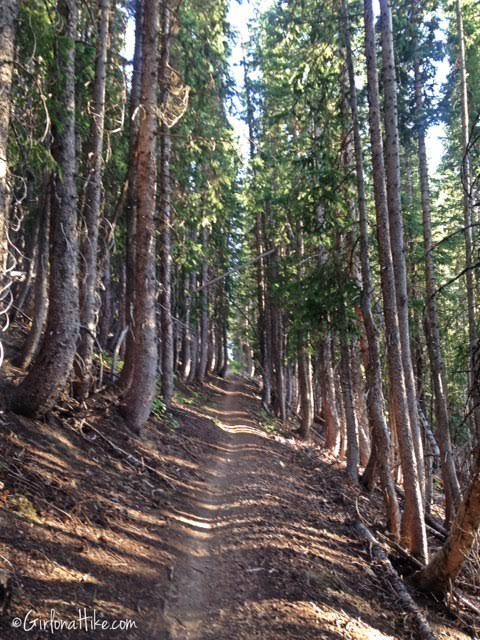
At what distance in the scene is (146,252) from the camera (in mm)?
9734

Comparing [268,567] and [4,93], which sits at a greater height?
[4,93]

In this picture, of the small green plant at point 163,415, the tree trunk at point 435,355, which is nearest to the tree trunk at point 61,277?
the small green plant at point 163,415

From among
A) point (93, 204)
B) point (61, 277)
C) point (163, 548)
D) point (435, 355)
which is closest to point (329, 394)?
point (435, 355)

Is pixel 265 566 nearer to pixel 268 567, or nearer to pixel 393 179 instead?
pixel 268 567

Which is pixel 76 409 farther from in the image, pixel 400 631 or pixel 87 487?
pixel 400 631

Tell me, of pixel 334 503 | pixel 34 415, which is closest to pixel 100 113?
pixel 34 415

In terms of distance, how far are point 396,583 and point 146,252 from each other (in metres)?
7.19

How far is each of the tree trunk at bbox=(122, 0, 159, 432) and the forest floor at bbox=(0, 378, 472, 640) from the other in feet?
1.94

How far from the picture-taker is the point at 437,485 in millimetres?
20562

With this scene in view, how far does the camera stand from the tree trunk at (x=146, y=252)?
31.5 feet

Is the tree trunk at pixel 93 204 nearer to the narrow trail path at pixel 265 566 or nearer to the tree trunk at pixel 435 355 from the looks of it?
the narrow trail path at pixel 265 566

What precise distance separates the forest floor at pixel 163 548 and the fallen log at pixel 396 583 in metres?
0.13

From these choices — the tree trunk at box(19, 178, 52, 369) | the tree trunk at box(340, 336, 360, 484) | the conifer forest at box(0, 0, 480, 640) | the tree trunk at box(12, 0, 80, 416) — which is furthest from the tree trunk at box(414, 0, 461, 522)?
the tree trunk at box(19, 178, 52, 369)

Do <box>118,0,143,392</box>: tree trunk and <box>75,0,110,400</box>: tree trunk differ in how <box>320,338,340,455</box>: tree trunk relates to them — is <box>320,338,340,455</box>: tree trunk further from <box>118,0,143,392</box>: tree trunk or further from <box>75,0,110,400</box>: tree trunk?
<box>75,0,110,400</box>: tree trunk
